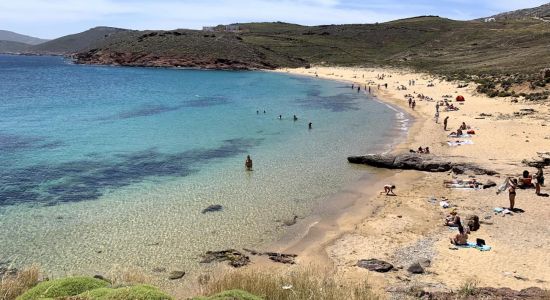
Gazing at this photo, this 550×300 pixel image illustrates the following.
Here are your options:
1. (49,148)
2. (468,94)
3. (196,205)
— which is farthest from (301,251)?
(468,94)

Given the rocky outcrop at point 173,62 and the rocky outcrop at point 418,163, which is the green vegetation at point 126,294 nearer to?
the rocky outcrop at point 418,163

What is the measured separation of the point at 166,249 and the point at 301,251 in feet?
17.0

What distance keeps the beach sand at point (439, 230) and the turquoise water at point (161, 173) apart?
7.29 feet

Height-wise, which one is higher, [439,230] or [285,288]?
[285,288]

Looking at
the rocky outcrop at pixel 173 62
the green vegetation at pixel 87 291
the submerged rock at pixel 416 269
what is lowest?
the submerged rock at pixel 416 269

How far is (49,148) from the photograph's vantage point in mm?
35250

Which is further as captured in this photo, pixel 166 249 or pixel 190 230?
pixel 190 230

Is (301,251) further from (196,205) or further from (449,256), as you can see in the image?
(196,205)

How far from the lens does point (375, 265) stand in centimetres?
1571

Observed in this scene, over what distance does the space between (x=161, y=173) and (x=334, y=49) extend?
13380 centimetres

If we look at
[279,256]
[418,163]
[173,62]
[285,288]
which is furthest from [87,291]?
[173,62]

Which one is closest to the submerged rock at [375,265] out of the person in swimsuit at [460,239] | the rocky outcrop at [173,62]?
the person in swimsuit at [460,239]

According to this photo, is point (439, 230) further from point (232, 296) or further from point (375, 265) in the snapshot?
point (232, 296)

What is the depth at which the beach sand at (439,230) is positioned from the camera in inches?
586
